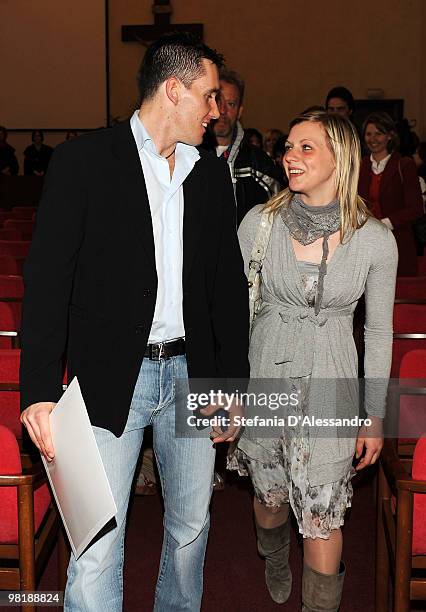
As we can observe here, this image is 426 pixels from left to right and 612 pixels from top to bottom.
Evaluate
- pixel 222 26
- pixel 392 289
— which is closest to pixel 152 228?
pixel 392 289

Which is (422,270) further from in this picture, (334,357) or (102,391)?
(102,391)

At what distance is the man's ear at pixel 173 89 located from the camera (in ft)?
6.32

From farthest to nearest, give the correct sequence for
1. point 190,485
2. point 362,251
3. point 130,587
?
1. point 130,587
2. point 362,251
3. point 190,485

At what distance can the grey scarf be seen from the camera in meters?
2.33

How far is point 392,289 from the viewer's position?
2352mm

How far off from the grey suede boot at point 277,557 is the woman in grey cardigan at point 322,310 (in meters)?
0.32

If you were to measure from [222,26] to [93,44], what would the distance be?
94.4 inches

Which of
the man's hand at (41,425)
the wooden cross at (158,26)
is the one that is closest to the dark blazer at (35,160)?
the wooden cross at (158,26)

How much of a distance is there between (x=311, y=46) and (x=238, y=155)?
12.4 meters

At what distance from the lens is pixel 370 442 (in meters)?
2.35

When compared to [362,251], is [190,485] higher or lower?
lower

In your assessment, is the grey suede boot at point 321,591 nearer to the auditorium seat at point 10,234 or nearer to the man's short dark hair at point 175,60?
the man's short dark hair at point 175,60

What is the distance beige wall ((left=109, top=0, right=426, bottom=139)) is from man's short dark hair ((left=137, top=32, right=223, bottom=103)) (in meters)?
13.5

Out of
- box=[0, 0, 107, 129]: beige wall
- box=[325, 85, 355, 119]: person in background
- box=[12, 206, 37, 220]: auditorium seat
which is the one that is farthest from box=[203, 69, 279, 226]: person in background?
box=[0, 0, 107, 129]: beige wall
